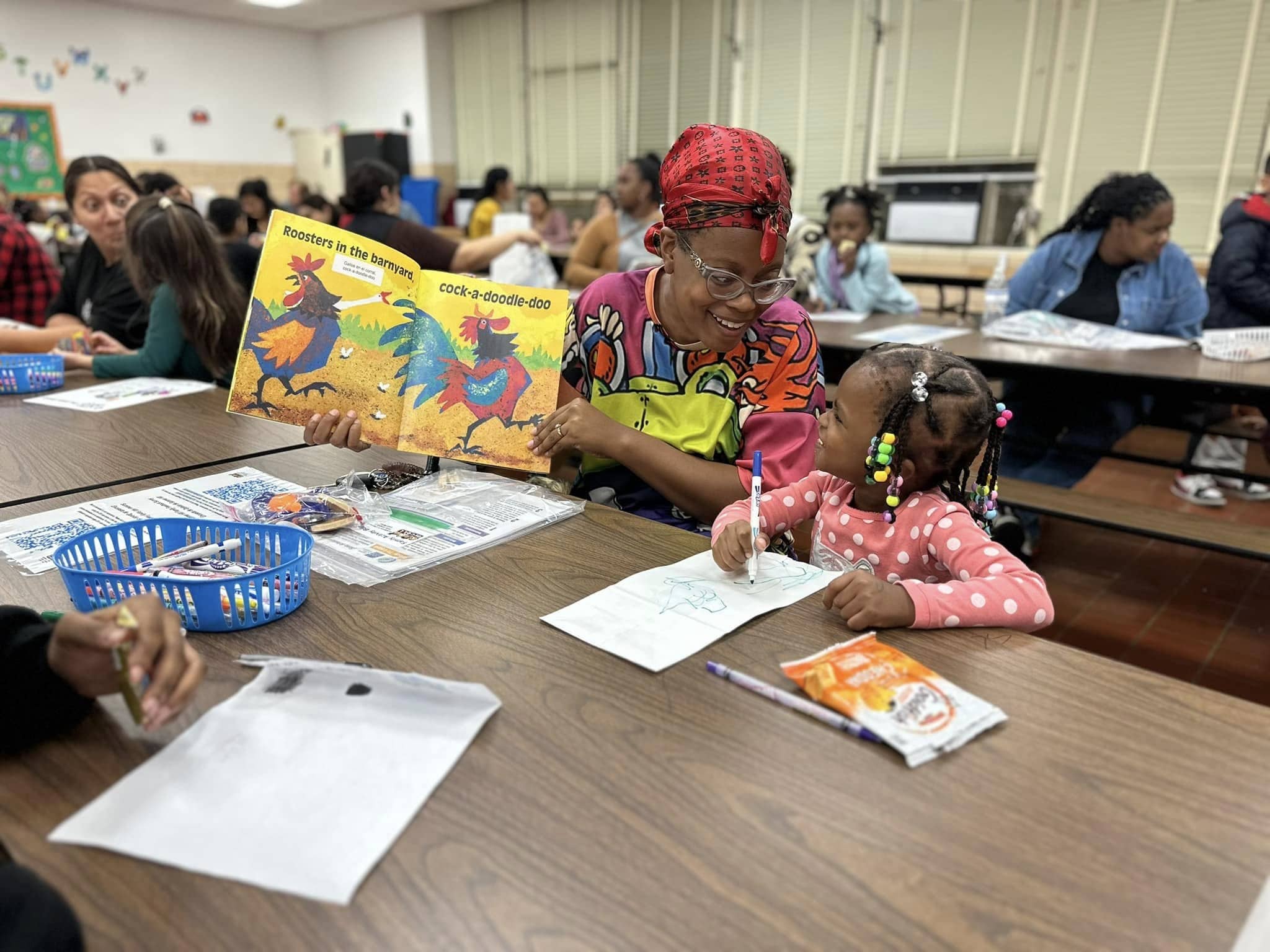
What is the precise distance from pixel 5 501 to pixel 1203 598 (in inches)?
137

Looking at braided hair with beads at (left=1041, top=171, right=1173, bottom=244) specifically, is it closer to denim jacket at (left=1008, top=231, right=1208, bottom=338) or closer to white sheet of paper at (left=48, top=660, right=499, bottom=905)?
denim jacket at (left=1008, top=231, right=1208, bottom=338)

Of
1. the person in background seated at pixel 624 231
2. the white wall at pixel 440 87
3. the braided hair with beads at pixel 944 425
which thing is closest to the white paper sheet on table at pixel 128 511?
the braided hair with beads at pixel 944 425

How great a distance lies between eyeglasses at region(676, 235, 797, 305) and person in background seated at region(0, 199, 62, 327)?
3231 millimetres

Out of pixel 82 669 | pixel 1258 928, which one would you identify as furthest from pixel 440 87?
pixel 1258 928

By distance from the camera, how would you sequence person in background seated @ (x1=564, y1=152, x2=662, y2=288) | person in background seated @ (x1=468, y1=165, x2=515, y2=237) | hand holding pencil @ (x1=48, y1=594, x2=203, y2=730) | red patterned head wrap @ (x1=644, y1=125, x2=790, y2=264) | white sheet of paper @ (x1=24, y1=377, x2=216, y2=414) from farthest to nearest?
person in background seated @ (x1=468, y1=165, x2=515, y2=237)
person in background seated @ (x1=564, y1=152, x2=662, y2=288)
white sheet of paper @ (x1=24, y1=377, x2=216, y2=414)
red patterned head wrap @ (x1=644, y1=125, x2=790, y2=264)
hand holding pencil @ (x1=48, y1=594, x2=203, y2=730)

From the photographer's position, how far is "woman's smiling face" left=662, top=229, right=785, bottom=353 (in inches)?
52.2

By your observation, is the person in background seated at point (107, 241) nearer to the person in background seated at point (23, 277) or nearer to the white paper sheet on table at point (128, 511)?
the person in background seated at point (23, 277)

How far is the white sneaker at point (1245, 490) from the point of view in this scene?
13.1 feet

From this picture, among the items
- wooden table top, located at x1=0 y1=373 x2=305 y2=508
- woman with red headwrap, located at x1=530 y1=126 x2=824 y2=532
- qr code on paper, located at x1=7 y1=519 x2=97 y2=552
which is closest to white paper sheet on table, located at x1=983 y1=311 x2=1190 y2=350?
woman with red headwrap, located at x1=530 y1=126 x2=824 y2=532

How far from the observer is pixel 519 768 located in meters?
0.69

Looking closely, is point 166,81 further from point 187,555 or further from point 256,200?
point 187,555

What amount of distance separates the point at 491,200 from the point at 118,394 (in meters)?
6.79

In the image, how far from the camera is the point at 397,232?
12.8 feet

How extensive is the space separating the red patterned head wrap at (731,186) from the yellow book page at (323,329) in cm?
46
